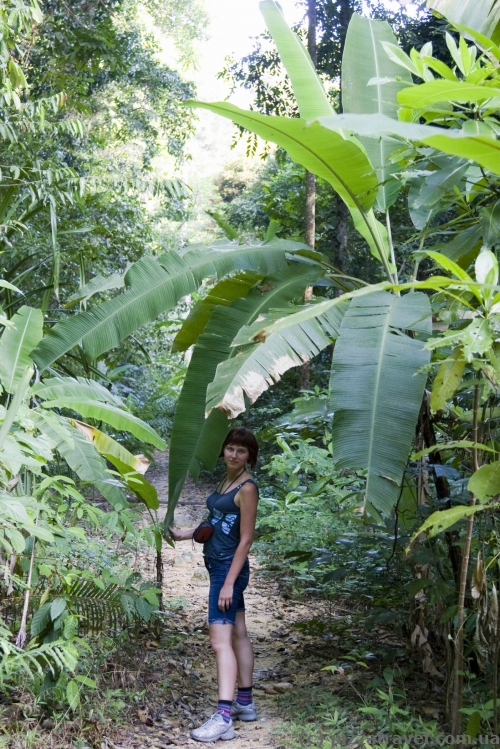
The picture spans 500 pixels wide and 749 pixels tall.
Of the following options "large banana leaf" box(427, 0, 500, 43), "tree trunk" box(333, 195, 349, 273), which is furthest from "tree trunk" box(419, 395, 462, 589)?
"tree trunk" box(333, 195, 349, 273)

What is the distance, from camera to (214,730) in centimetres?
375

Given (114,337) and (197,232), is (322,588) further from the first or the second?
(197,232)

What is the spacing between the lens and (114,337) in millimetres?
3979

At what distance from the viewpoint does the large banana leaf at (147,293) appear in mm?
3977

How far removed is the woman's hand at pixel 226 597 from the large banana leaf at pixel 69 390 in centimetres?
134

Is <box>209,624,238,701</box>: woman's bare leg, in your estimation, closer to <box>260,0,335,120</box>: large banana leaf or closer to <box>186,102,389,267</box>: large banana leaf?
<box>186,102,389,267</box>: large banana leaf

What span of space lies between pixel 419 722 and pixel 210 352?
2122 millimetres

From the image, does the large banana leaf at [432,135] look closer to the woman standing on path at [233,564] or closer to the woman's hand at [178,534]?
the woman standing on path at [233,564]

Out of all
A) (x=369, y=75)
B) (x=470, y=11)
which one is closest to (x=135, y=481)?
(x=369, y=75)

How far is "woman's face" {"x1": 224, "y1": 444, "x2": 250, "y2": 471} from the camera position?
415 cm

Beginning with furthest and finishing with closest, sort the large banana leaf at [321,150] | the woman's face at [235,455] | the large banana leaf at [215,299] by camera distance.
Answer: the large banana leaf at [215,299], the woman's face at [235,455], the large banana leaf at [321,150]

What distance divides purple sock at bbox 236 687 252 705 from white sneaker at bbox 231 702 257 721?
0.06ft

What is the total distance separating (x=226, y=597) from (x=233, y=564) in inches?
7.1

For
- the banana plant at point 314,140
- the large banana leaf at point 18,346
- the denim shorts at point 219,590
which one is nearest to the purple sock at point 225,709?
the denim shorts at point 219,590
